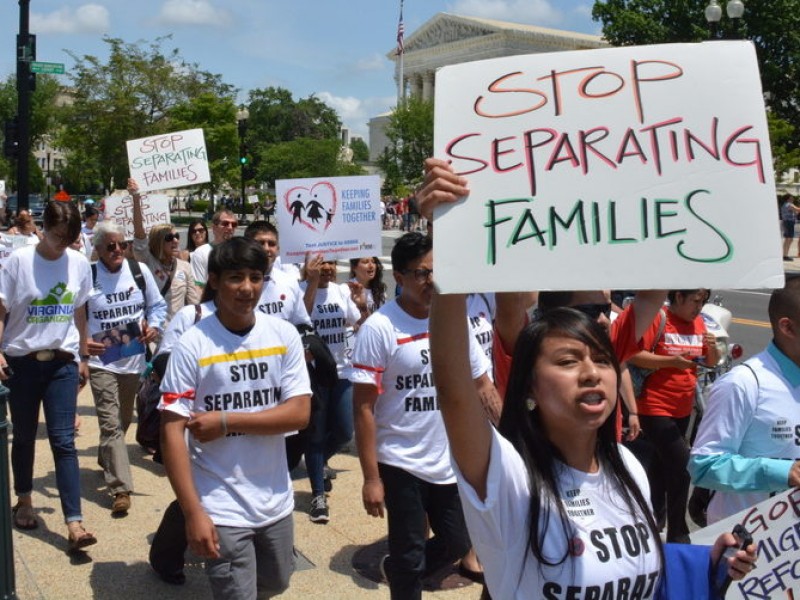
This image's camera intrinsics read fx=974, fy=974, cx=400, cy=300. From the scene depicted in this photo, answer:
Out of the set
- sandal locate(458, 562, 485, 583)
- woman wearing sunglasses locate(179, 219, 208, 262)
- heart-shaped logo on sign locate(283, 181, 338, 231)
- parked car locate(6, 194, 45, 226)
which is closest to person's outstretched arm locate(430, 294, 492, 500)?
sandal locate(458, 562, 485, 583)

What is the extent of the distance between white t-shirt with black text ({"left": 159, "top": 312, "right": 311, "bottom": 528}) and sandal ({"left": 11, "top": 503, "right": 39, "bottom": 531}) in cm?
240

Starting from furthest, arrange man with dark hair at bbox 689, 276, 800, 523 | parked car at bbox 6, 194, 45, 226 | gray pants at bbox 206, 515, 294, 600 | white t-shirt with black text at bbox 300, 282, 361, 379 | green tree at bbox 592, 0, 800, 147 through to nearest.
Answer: green tree at bbox 592, 0, 800, 147 < parked car at bbox 6, 194, 45, 226 < white t-shirt with black text at bbox 300, 282, 361, 379 < gray pants at bbox 206, 515, 294, 600 < man with dark hair at bbox 689, 276, 800, 523

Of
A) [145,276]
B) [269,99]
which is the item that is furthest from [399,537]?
[269,99]

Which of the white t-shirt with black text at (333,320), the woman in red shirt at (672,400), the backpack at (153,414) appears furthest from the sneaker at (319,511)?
the woman in red shirt at (672,400)

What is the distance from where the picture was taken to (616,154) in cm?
Result: 221

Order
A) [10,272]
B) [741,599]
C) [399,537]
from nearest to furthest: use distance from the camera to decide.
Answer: [741,599] < [399,537] < [10,272]

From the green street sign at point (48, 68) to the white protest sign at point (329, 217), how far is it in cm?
1037

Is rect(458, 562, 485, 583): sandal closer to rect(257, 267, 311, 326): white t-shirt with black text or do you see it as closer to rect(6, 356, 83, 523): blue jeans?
rect(257, 267, 311, 326): white t-shirt with black text

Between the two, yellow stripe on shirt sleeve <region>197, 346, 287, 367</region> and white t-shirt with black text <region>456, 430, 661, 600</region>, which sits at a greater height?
yellow stripe on shirt sleeve <region>197, 346, 287, 367</region>

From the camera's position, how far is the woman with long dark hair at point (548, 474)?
222 cm

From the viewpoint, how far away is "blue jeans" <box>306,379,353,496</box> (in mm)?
6027

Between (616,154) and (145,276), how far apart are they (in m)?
5.03

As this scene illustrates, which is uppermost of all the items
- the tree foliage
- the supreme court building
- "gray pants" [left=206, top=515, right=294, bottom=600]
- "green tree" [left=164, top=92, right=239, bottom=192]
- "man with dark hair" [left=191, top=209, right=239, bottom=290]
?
the supreme court building

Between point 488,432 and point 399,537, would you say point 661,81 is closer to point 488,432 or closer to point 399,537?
point 488,432
